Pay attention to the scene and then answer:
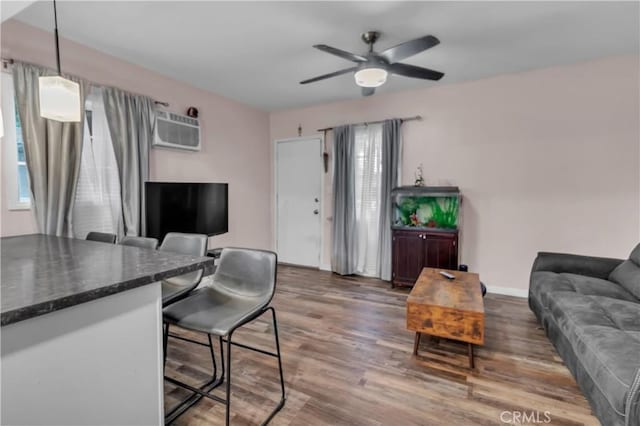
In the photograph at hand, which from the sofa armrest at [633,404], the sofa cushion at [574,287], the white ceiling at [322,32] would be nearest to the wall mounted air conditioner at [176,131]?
the white ceiling at [322,32]

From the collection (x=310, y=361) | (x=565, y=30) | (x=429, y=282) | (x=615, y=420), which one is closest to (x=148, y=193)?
(x=310, y=361)

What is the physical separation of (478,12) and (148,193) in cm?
334

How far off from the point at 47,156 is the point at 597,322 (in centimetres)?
412

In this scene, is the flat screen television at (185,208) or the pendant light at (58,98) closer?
the pendant light at (58,98)

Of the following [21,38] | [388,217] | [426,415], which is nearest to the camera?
[426,415]

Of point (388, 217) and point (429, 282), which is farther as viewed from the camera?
point (388, 217)

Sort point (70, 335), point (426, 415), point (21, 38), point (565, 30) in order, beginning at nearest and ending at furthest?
point (70, 335)
point (426, 415)
point (21, 38)
point (565, 30)

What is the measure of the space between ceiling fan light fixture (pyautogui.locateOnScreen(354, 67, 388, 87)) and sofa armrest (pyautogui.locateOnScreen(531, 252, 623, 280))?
90.8 inches

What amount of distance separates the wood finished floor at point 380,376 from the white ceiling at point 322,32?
2.59 m

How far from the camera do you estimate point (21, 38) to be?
8.00ft

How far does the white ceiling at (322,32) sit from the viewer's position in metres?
2.29

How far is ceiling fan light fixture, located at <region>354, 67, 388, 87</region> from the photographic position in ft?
8.13

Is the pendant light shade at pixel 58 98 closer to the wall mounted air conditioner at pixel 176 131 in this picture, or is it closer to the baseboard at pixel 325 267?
the wall mounted air conditioner at pixel 176 131

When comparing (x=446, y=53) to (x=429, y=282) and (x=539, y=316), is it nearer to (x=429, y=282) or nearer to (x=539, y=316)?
(x=429, y=282)
